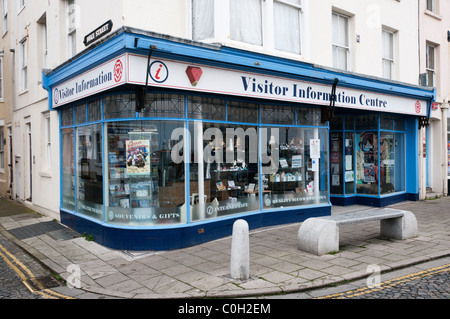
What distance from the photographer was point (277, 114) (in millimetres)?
9477

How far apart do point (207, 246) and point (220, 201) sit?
116cm

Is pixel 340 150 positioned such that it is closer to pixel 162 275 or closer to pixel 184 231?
pixel 184 231

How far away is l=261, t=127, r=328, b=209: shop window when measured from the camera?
949cm

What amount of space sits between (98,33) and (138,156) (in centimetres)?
269

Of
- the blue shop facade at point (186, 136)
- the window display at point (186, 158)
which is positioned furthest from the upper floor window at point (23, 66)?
the window display at point (186, 158)

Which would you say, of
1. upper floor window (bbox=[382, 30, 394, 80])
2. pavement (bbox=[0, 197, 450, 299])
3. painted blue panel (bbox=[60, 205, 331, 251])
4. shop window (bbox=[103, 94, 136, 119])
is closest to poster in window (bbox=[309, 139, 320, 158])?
pavement (bbox=[0, 197, 450, 299])

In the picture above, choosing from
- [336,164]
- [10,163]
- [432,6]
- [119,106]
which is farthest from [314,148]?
[10,163]

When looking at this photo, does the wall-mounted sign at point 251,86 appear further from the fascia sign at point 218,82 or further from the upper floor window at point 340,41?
the upper floor window at point 340,41

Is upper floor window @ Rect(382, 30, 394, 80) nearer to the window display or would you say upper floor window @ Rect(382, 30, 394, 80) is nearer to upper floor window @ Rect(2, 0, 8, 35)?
the window display

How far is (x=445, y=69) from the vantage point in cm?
1501

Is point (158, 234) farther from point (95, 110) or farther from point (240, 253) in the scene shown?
point (95, 110)

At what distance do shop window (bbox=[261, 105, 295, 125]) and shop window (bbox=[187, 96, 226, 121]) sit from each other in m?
1.28

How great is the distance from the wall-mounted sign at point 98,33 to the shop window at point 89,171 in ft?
5.88
